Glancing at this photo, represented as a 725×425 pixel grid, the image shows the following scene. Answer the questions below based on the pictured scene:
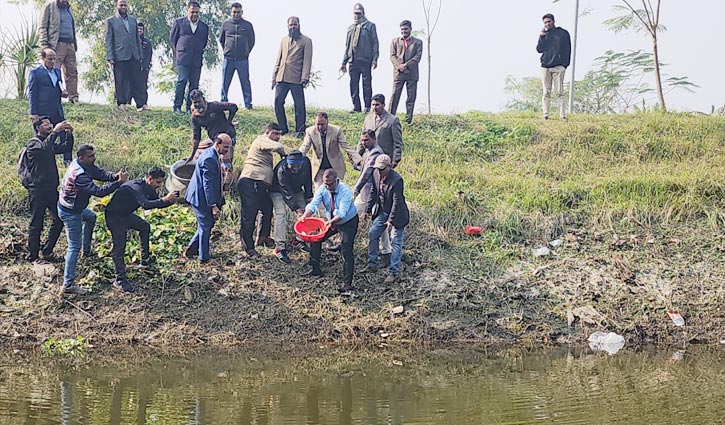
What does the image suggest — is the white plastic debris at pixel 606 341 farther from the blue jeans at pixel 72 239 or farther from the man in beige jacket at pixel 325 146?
the blue jeans at pixel 72 239

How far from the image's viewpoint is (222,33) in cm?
1472

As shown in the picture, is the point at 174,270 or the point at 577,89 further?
the point at 577,89

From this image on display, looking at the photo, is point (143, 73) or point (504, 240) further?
point (143, 73)

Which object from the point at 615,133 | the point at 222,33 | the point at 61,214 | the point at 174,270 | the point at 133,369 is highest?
the point at 222,33

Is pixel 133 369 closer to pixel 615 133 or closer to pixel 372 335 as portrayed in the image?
pixel 372 335

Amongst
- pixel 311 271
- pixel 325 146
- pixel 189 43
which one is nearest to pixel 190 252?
pixel 311 271

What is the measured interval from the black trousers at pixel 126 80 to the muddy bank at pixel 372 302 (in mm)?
4390

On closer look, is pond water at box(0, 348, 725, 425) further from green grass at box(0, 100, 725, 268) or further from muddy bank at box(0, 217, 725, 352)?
green grass at box(0, 100, 725, 268)

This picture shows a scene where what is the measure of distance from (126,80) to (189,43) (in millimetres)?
1522

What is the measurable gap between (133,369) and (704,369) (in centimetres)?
562

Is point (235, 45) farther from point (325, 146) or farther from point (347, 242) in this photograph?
point (347, 242)

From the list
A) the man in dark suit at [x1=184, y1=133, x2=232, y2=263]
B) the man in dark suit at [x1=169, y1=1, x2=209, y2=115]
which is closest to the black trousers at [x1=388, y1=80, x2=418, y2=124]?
the man in dark suit at [x1=169, y1=1, x2=209, y2=115]

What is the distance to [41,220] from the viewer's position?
9930 millimetres

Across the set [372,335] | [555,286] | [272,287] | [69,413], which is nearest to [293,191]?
[272,287]
